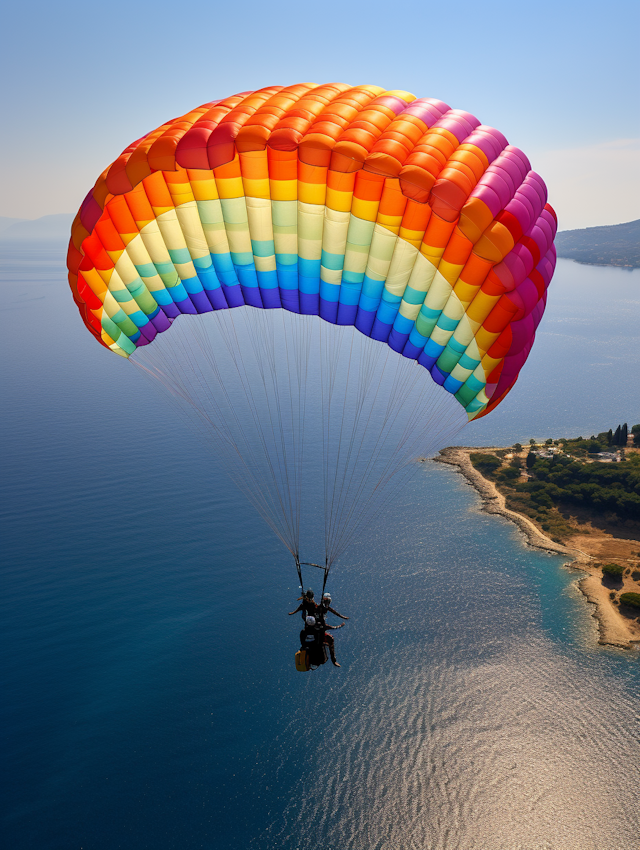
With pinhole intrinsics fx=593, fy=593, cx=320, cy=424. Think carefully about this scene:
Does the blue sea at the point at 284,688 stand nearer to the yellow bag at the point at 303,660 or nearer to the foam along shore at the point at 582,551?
the foam along shore at the point at 582,551

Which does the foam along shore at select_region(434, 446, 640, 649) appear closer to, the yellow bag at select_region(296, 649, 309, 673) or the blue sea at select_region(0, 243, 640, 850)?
the blue sea at select_region(0, 243, 640, 850)

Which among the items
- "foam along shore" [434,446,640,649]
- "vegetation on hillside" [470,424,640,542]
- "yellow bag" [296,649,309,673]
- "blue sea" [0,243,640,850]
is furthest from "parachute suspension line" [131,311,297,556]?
"yellow bag" [296,649,309,673]

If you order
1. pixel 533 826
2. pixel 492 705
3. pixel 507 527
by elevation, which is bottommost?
pixel 533 826

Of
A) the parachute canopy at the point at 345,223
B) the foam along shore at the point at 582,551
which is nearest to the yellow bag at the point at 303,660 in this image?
the parachute canopy at the point at 345,223

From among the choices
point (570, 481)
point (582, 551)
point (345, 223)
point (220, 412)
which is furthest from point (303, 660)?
point (220, 412)

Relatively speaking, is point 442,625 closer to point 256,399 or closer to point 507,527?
point 507,527

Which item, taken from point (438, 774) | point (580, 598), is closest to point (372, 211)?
point (438, 774)
